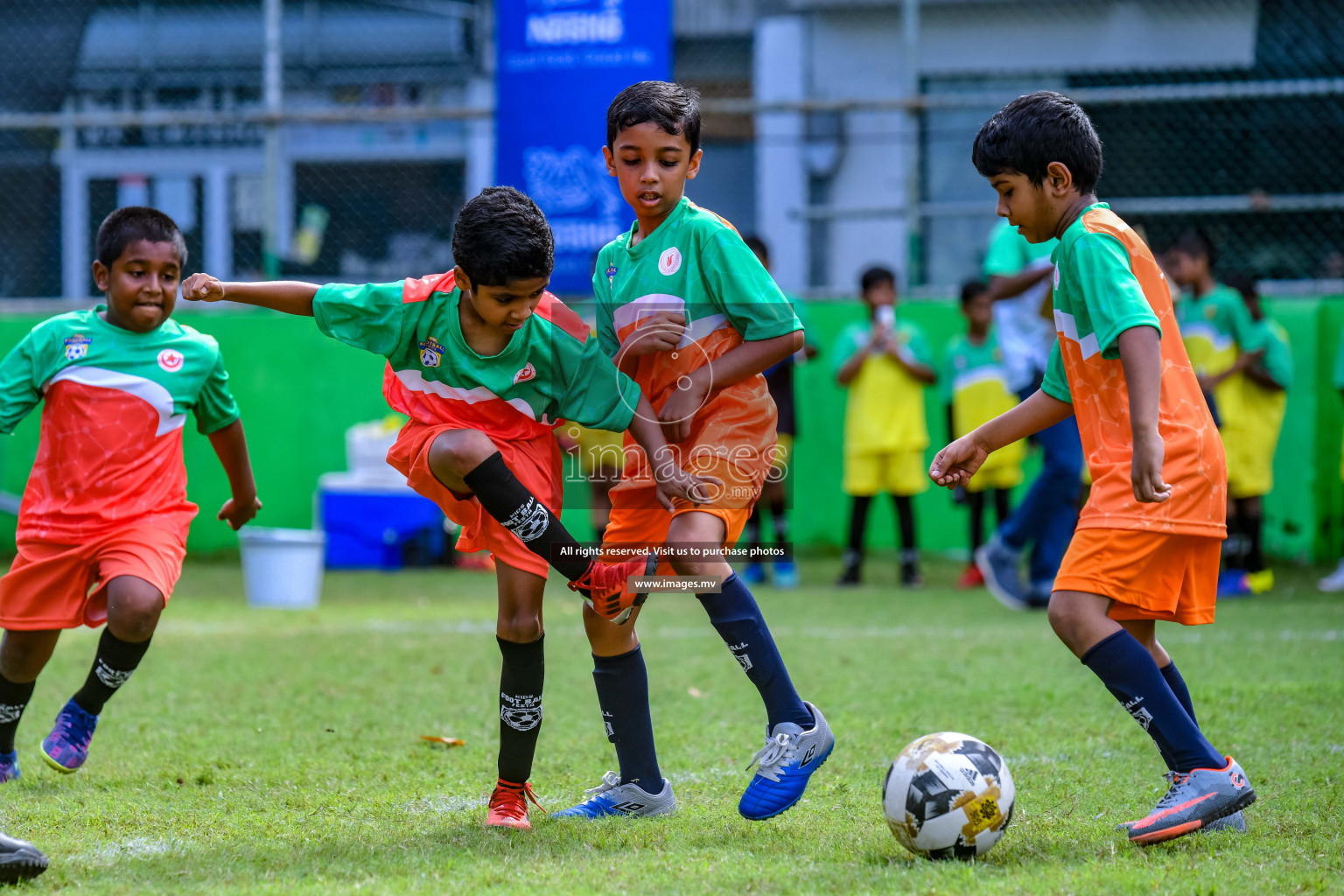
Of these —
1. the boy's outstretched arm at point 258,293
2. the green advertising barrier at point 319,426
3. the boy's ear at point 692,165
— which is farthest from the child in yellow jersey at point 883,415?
the boy's outstretched arm at point 258,293

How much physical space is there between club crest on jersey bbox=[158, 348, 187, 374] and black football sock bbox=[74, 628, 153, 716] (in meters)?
0.74

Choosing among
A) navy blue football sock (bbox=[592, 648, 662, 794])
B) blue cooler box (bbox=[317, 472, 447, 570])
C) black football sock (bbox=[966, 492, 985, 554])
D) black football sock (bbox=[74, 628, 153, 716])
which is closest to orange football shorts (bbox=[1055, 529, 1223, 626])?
navy blue football sock (bbox=[592, 648, 662, 794])

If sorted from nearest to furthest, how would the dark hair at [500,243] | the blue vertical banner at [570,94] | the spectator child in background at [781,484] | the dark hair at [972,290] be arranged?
the dark hair at [500,243], the spectator child in background at [781,484], the blue vertical banner at [570,94], the dark hair at [972,290]

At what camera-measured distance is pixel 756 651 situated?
3.07 metres

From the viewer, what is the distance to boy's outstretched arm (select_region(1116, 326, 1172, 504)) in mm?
2596

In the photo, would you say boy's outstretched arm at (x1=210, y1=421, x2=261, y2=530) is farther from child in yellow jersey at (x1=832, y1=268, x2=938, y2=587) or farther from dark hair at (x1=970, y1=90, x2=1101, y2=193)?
child in yellow jersey at (x1=832, y1=268, x2=938, y2=587)

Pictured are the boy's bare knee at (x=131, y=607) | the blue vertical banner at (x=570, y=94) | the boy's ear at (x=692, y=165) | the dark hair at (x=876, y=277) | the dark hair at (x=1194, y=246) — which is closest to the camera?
the boy's ear at (x=692, y=165)

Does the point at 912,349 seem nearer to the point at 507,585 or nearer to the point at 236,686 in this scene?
the point at 236,686

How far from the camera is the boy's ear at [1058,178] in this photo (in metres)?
2.89

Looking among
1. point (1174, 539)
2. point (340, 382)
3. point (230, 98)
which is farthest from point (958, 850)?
point (230, 98)

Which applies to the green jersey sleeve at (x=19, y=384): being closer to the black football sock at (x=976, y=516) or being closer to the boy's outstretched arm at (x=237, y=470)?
the boy's outstretched arm at (x=237, y=470)

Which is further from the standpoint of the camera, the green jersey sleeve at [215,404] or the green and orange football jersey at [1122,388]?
the green jersey sleeve at [215,404]

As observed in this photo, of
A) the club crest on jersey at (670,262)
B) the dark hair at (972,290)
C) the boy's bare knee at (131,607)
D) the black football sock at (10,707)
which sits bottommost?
the black football sock at (10,707)

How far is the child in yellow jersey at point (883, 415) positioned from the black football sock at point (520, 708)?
506 cm
